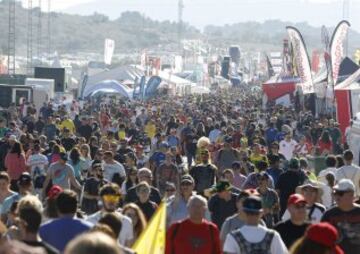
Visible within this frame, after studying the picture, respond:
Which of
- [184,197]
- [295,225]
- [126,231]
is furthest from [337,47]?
[126,231]

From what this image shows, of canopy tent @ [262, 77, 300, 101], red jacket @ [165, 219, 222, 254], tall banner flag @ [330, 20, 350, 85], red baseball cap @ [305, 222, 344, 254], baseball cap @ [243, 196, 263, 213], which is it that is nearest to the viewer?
red baseball cap @ [305, 222, 344, 254]

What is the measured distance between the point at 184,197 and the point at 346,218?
271 centimetres

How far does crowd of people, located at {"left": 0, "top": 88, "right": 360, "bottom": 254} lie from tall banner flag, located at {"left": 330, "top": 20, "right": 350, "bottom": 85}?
32.0 ft

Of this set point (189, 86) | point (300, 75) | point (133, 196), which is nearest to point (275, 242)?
point (133, 196)

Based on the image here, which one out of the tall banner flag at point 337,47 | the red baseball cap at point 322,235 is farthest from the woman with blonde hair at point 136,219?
the tall banner flag at point 337,47

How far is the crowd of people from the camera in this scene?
27.2 feet

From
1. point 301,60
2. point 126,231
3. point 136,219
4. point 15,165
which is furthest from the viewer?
point 301,60

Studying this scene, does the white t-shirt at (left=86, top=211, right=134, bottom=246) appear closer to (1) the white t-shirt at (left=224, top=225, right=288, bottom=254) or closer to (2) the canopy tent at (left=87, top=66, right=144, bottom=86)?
(1) the white t-shirt at (left=224, top=225, right=288, bottom=254)

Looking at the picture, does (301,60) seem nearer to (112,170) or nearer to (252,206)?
(112,170)

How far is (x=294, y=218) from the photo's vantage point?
9977 millimetres

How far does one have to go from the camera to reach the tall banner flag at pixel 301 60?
44797mm

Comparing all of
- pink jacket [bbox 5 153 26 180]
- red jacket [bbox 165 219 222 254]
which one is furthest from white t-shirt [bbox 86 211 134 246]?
pink jacket [bbox 5 153 26 180]

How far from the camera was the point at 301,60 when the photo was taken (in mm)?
46094

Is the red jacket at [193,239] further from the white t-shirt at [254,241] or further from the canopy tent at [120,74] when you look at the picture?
the canopy tent at [120,74]
